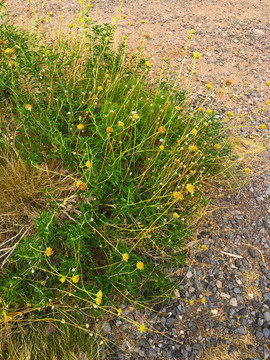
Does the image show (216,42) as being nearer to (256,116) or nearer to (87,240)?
(256,116)

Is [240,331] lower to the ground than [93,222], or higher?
lower

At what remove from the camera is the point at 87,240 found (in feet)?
7.34

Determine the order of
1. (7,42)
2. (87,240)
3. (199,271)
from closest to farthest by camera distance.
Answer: (87,240) < (199,271) < (7,42)

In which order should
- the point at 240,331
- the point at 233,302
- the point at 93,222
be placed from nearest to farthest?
the point at 93,222 → the point at 240,331 → the point at 233,302

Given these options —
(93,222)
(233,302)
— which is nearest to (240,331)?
(233,302)

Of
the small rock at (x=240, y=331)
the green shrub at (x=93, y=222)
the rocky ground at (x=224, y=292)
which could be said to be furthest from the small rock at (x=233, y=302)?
the green shrub at (x=93, y=222)

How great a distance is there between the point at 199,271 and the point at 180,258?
0.36 meters

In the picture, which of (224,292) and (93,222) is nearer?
(93,222)

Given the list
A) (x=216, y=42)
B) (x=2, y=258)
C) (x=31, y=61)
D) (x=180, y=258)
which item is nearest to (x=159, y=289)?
(x=180, y=258)

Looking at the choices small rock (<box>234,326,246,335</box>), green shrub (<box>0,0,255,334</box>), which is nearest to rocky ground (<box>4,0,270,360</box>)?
small rock (<box>234,326,246,335</box>)

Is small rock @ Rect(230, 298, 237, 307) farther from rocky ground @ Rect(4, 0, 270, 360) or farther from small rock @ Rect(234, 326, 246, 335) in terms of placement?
small rock @ Rect(234, 326, 246, 335)

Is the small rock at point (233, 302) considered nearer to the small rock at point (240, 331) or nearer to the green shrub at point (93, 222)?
the small rock at point (240, 331)

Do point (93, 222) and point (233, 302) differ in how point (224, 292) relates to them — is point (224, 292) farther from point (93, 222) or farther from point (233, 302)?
point (93, 222)

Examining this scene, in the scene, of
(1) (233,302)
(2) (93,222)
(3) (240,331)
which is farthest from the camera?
(1) (233,302)
